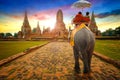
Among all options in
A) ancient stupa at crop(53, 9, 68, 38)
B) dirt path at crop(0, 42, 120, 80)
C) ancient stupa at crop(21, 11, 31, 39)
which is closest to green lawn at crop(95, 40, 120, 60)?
dirt path at crop(0, 42, 120, 80)

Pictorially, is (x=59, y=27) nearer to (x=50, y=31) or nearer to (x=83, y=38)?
(x=50, y=31)

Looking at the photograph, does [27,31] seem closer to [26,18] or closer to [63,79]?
[26,18]

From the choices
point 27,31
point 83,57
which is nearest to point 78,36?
point 83,57

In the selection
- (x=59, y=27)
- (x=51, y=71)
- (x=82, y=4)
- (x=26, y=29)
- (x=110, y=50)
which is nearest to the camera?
(x=51, y=71)

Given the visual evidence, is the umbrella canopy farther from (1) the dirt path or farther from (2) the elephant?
(1) the dirt path

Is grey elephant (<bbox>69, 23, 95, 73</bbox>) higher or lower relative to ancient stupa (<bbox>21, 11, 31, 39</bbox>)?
lower

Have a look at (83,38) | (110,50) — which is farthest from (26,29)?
(83,38)

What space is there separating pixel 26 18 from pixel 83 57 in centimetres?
6678

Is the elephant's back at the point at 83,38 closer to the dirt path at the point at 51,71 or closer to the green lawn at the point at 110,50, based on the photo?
the dirt path at the point at 51,71

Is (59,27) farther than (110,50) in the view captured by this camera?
Yes

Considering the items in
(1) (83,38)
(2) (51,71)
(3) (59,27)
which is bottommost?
(2) (51,71)

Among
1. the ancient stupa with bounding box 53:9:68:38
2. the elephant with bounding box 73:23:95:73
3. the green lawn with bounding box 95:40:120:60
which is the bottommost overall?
the green lawn with bounding box 95:40:120:60

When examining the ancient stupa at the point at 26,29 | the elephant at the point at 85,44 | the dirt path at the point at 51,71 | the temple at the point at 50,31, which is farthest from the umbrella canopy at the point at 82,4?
the ancient stupa at the point at 26,29

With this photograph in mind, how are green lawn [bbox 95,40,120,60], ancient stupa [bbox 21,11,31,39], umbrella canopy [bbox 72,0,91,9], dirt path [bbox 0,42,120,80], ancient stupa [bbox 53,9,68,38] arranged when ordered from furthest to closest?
ancient stupa [bbox 21,11,31,39], ancient stupa [bbox 53,9,68,38], green lawn [bbox 95,40,120,60], umbrella canopy [bbox 72,0,91,9], dirt path [bbox 0,42,120,80]
